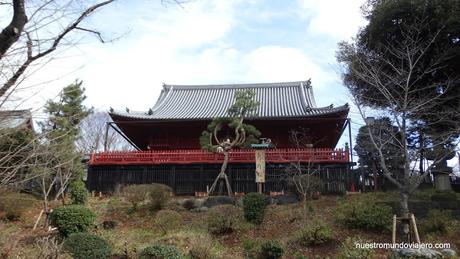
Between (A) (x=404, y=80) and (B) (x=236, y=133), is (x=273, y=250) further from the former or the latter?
(B) (x=236, y=133)

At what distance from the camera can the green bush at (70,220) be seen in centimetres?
1482

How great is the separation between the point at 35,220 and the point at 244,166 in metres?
9.59

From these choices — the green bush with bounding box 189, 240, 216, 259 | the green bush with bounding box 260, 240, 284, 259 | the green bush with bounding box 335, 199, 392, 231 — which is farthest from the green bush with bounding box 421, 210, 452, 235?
the green bush with bounding box 189, 240, 216, 259

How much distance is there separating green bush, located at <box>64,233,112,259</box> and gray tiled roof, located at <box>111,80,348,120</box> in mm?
13238

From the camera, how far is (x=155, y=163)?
22125 millimetres

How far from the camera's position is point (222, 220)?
1523 cm

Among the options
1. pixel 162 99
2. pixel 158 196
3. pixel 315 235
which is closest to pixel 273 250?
pixel 315 235

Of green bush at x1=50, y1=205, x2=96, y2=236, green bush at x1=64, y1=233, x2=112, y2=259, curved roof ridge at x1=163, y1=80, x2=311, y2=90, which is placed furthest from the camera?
curved roof ridge at x1=163, y1=80, x2=311, y2=90

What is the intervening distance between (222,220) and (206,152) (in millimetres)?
7324

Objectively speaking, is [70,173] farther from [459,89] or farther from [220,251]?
[459,89]

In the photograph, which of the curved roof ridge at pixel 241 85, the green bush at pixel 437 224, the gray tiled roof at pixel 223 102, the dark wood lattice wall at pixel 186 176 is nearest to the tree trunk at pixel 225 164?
the dark wood lattice wall at pixel 186 176

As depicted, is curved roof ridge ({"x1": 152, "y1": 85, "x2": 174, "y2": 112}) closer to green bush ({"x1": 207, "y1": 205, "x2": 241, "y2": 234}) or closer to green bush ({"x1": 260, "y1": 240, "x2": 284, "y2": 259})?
green bush ({"x1": 207, "y1": 205, "x2": 241, "y2": 234})

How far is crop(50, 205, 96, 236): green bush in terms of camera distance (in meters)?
14.8

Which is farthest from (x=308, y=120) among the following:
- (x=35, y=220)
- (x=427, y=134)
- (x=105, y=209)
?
(x=35, y=220)
